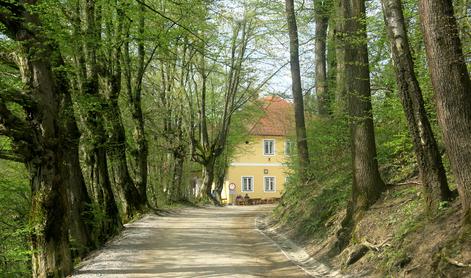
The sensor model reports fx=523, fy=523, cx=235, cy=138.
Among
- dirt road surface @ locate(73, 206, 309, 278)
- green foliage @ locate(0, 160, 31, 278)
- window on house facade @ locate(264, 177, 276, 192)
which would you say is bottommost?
dirt road surface @ locate(73, 206, 309, 278)

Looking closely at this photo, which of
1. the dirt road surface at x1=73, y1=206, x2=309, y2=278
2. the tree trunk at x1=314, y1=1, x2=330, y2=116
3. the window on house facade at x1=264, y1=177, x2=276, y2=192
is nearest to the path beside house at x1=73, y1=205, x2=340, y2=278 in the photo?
the dirt road surface at x1=73, y1=206, x2=309, y2=278

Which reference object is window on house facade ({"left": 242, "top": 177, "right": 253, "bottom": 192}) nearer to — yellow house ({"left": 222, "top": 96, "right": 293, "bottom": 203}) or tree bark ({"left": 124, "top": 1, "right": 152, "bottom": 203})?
yellow house ({"left": 222, "top": 96, "right": 293, "bottom": 203})

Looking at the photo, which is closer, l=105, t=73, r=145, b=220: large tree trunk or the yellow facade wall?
l=105, t=73, r=145, b=220: large tree trunk

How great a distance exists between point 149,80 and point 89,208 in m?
17.9

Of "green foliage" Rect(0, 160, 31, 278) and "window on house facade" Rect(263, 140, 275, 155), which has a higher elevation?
"window on house facade" Rect(263, 140, 275, 155)

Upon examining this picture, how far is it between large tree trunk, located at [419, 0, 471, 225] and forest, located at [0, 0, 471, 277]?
2cm

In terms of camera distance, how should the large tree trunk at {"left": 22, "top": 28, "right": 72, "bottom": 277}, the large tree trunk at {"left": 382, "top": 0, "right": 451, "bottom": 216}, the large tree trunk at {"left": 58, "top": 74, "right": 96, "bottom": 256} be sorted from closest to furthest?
the large tree trunk at {"left": 382, "top": 0, "right": 451, "bottom": 216}, the large tree trunk at {"left": 22, "top": 28, "right": 72, "bottom": 277}, the large tree trunk at {"left": 58, "top": 74, "right": 96, "bottom": 256}

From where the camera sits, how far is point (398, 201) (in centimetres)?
1036

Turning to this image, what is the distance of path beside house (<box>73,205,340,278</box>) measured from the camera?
10.4 metres

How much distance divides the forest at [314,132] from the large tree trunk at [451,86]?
0.06 feet

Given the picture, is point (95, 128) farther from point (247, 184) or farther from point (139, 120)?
point (247, 184)

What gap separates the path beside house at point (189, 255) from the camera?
34.0 feet

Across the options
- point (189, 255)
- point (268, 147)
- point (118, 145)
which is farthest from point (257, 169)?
point (189, 255)

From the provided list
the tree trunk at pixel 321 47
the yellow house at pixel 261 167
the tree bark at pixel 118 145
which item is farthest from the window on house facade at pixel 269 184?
the tree trunk at pixel 321 47
